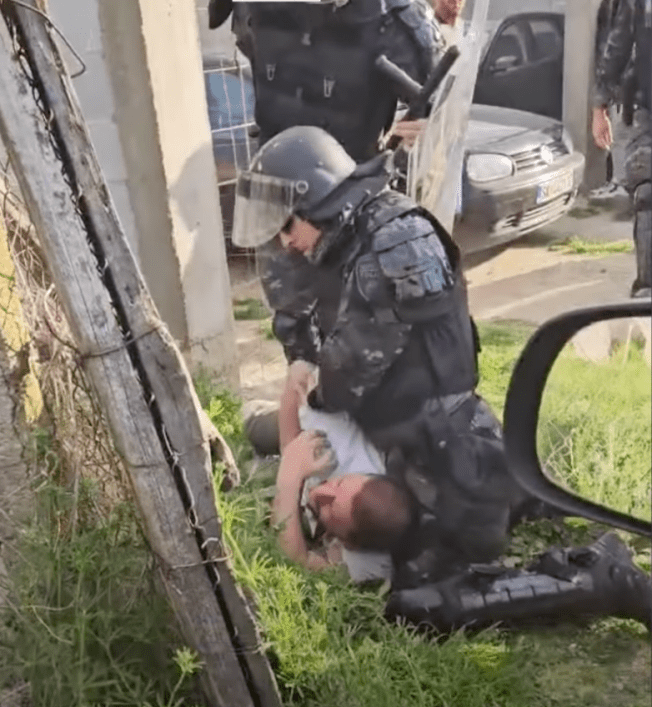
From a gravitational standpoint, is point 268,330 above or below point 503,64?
below

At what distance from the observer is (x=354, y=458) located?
7.91 ft

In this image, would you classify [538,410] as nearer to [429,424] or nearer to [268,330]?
[429,424]

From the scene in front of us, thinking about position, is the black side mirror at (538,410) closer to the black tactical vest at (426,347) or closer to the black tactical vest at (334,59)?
the black tactical vest at (426,347)

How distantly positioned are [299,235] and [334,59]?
0.40 m

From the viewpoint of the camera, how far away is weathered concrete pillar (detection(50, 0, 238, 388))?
228cm

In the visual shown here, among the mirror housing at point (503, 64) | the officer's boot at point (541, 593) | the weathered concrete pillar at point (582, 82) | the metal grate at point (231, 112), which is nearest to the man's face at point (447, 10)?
the mirror housing at point (503, 64)

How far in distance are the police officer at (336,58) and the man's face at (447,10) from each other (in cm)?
2

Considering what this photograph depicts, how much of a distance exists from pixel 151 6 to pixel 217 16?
0.64 feet

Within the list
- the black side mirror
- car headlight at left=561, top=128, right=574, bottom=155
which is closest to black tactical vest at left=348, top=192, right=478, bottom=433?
car headlight at left=561, top=128, right=574, bottom=155

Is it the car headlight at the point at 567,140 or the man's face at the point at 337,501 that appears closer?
the car headlight at the point at 567,140

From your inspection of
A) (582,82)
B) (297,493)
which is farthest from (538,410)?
(297,493)

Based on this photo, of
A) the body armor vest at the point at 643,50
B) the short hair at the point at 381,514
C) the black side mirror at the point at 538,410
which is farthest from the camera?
the short hair at the point at 381,514

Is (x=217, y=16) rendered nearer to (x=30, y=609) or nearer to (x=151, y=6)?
(x=151, y=6)

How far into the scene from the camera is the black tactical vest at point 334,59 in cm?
206
